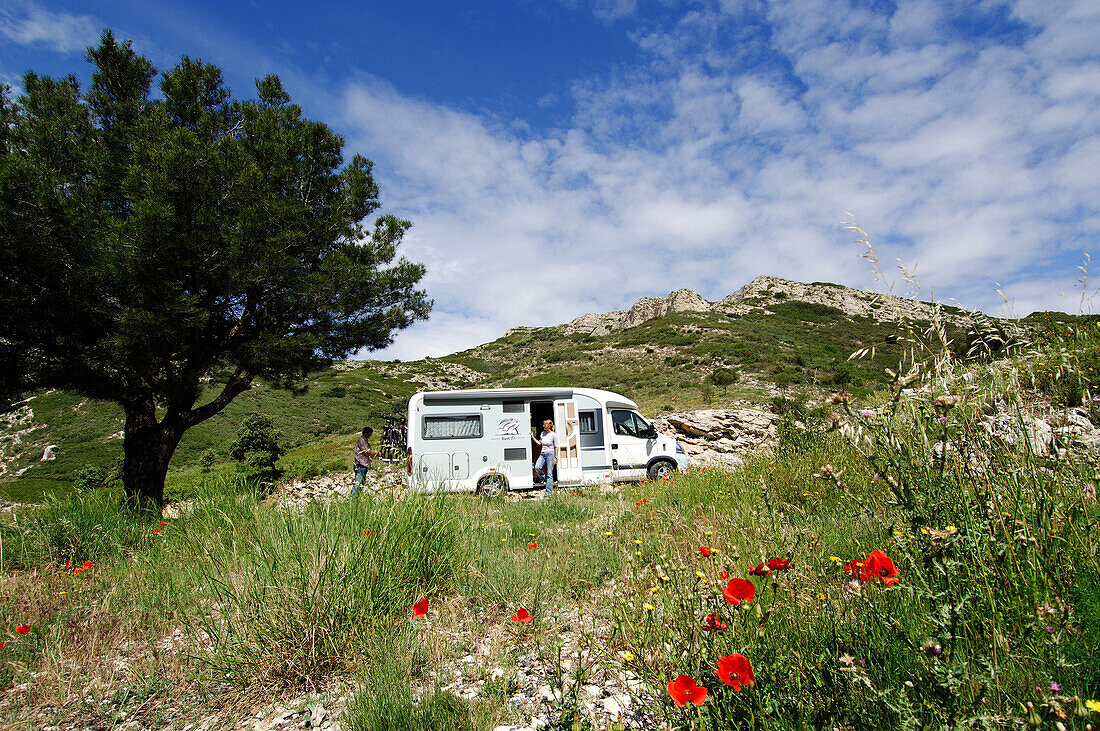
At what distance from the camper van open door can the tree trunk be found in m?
8.62

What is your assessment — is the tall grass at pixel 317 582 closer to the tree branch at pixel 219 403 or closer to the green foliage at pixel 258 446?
the tree branch at pixel 219 403

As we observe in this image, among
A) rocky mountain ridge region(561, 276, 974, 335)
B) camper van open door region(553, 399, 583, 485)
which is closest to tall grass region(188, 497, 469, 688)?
camper van open door region(553, 399, 583, 485)

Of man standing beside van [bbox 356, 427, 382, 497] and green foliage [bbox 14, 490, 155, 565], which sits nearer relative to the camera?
green foliage [bbox 14, 490, 155, 565]

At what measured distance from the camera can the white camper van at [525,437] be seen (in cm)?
1249

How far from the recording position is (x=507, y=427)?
42.5 ft

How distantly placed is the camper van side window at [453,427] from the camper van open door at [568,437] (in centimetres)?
233

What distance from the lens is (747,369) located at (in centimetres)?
3122

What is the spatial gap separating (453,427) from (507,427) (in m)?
1.49

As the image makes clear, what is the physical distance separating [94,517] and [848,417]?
23.3 ft

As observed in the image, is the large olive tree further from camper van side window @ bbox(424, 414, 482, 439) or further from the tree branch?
camper van side window @ bbox(424, 414, 482, 439)

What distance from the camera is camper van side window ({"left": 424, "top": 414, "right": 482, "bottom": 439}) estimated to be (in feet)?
40.9

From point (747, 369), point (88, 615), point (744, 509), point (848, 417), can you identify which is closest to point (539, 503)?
point (744, 509)

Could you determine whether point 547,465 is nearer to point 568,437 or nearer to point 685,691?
point 568,437

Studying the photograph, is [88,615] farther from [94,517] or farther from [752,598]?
[752,598]
